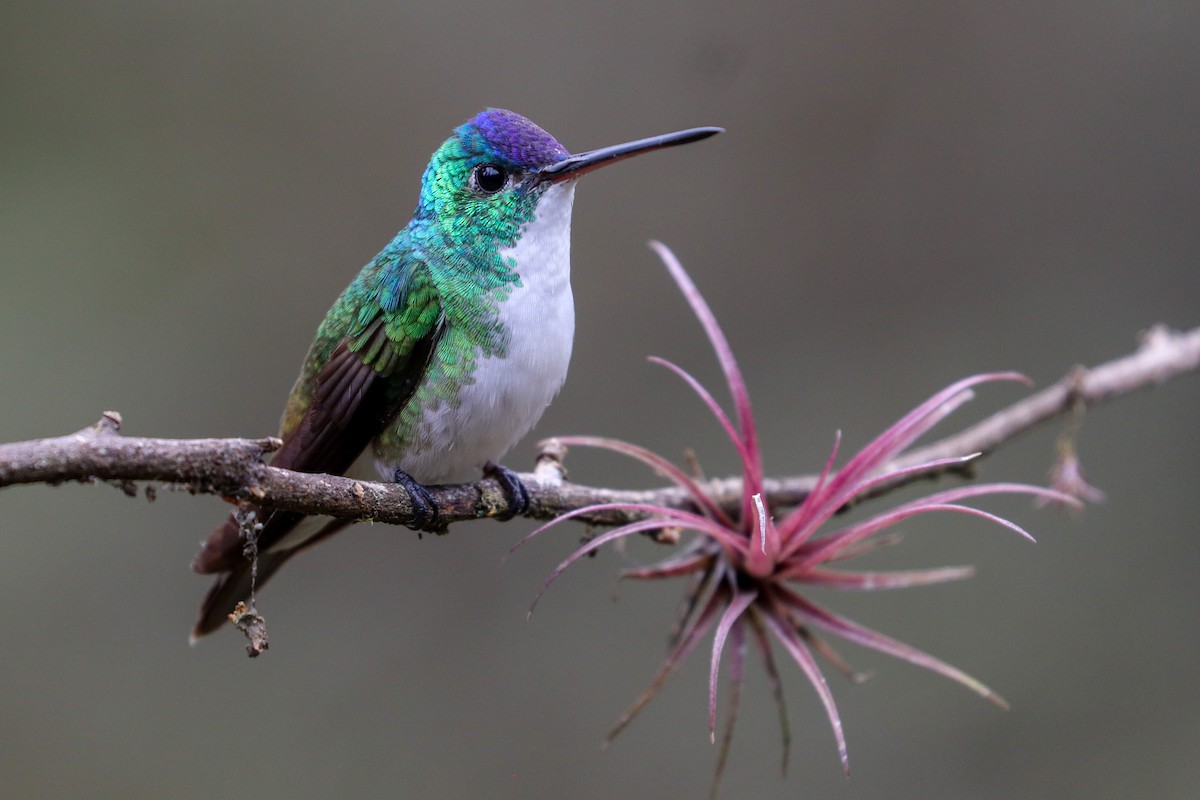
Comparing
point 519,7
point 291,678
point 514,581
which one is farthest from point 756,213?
point 291,678

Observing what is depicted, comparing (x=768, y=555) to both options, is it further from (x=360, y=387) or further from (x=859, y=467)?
(x=360, y=387)

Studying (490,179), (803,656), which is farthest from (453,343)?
(803,656)

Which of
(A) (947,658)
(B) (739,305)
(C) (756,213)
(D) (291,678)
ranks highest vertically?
(C) (756,213)

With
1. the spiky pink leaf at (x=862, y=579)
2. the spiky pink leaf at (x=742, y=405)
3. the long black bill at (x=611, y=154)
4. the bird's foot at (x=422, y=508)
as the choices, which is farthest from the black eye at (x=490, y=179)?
the spiky pink leaf at (x=862, y=579)

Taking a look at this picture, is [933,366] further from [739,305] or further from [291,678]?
[291,678]

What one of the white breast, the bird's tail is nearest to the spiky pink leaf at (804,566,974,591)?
the white breast

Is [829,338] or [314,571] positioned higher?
[829,338]

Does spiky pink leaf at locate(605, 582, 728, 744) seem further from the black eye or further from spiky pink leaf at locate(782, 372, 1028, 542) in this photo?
the black eye
